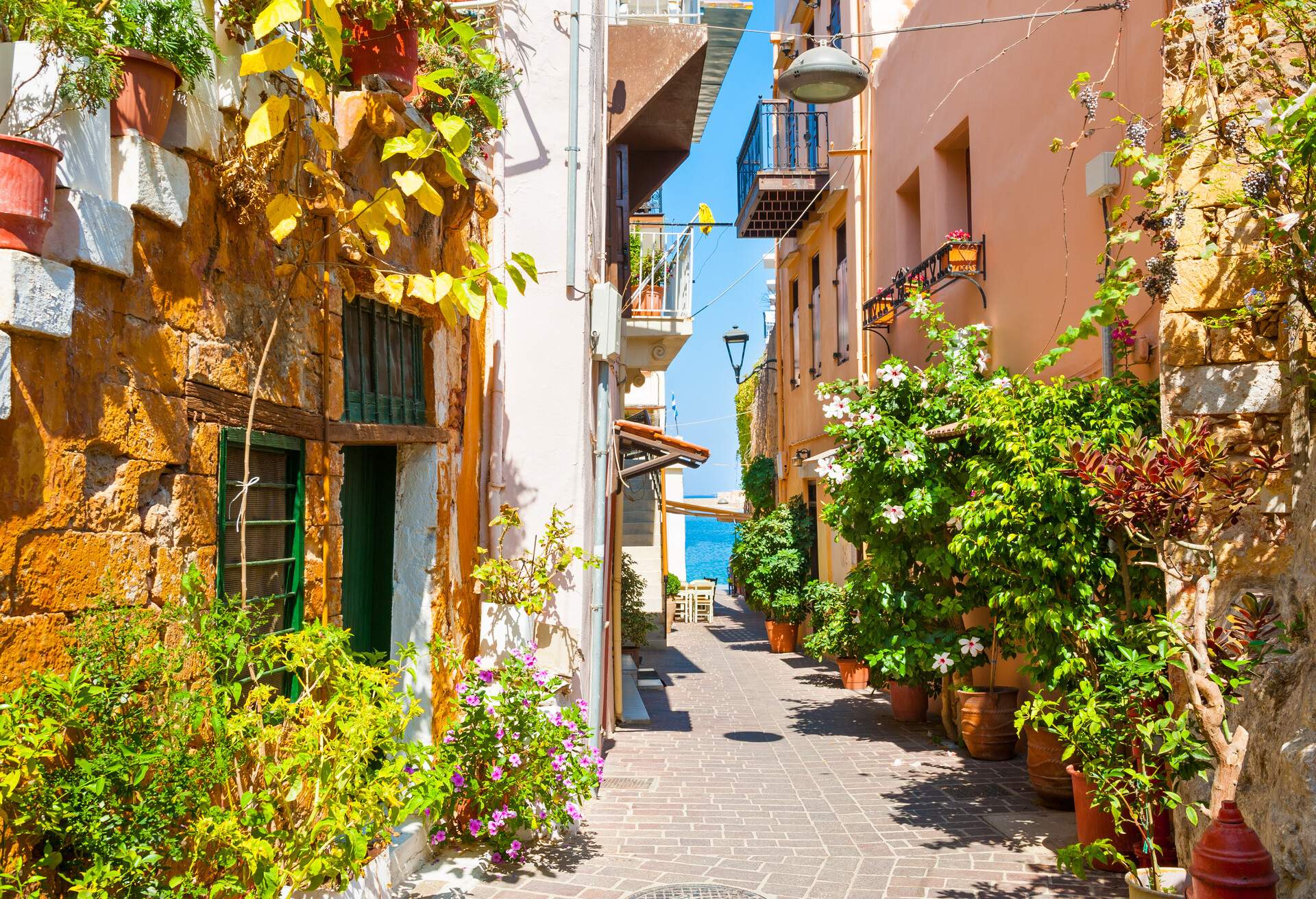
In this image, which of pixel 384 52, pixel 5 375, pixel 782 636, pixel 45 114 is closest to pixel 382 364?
pixel 384 52

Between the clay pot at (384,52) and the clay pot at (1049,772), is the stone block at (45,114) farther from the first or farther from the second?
the clay pot at (1049,772)

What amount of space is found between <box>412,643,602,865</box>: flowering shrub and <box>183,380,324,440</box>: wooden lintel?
5.51ft

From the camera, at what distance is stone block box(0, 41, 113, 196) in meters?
3.08

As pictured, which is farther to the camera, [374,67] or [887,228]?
[887,228]

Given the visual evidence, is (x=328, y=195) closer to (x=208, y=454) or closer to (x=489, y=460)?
(x=208, y=454)

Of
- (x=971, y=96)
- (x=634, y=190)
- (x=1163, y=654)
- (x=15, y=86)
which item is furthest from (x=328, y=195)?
(x=634, y=190)

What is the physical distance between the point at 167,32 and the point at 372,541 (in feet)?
11.0

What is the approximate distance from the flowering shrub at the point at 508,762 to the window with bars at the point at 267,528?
4.48 feet

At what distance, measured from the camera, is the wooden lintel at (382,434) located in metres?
5.04

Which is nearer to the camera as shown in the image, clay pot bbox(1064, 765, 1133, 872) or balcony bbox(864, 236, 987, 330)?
clay pot bbox(1064, 765, 1133, 872)

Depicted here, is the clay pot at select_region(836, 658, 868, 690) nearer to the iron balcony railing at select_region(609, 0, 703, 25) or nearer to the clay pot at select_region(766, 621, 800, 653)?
the clay pot at select_region(766, 621, 800, 653)

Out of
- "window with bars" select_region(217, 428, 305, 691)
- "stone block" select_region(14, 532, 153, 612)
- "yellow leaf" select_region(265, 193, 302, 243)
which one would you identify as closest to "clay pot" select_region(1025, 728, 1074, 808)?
"window with bars" select_region(217, 428, 305, 691)

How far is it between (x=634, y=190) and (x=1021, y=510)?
7962 millimetres

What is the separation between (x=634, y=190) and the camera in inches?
522
